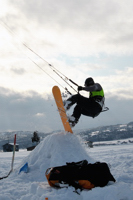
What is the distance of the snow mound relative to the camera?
21.6ft

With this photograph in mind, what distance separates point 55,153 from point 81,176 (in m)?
2.83

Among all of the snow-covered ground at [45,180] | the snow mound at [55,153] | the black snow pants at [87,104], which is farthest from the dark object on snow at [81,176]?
the black snow pants at [87,104]

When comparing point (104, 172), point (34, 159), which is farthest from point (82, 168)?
point (34, 159)

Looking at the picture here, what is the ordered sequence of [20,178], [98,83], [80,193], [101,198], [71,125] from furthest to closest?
[71,125]
[98,83]
[20,178]
[80,193]
[101,198]

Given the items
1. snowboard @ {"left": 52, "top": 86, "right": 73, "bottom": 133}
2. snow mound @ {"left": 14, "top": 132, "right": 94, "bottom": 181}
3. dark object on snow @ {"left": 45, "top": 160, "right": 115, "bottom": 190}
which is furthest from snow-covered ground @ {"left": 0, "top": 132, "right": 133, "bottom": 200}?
snowboard @ {"left": 52, "top": 86, "right": 73, "bottom": 133}

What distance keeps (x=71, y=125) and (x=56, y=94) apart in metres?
1.38

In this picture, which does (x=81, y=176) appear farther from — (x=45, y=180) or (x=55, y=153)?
(x=55, y=153)

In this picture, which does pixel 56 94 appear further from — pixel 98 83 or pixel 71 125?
pixel 98 83

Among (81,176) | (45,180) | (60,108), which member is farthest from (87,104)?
(81,176)

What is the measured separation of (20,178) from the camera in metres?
6.21

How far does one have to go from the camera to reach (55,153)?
271 inches

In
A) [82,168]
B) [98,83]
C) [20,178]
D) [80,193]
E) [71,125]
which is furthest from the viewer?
[71,125]

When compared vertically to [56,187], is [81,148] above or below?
above

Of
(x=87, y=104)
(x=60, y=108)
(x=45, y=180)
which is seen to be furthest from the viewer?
(x=60, y=108)
